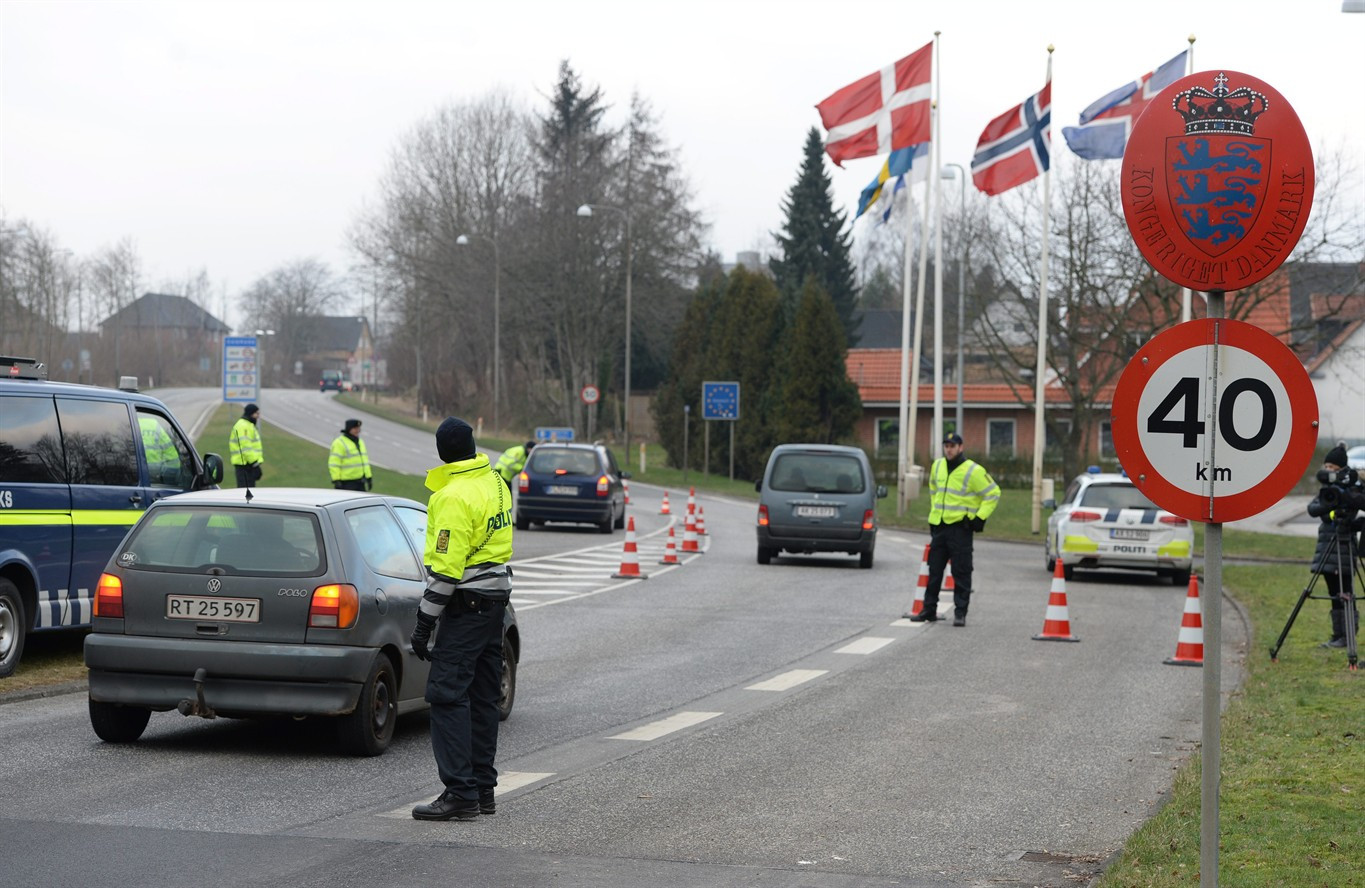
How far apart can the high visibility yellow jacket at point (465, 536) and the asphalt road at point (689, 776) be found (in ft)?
3.45

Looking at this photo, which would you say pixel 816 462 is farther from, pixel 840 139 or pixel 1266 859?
pixel 1266 859

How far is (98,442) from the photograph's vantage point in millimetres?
12570

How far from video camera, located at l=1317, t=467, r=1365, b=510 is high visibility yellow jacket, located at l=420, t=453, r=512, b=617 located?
8297 millimetres

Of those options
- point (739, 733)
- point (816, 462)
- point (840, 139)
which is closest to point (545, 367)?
point (840, 139)

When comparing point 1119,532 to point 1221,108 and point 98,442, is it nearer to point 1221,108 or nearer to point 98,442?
point 98,442

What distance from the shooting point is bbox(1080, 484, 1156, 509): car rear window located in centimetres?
2281

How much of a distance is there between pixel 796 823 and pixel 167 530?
3.90 metres

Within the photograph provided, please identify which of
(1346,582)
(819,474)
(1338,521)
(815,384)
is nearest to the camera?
(1338,521)

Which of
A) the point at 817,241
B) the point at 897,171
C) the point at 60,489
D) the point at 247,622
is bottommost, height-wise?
the point at 247,622

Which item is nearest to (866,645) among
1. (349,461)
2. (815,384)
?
(349,461)

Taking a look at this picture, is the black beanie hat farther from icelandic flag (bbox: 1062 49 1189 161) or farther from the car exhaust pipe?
icelandic flag (bbox: 1062 49 1189 161)

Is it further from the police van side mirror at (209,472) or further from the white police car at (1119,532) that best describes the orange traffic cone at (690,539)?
the police van side mirror at (209,472)

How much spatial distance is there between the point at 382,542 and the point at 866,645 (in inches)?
263

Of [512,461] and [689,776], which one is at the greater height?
[512,461]
